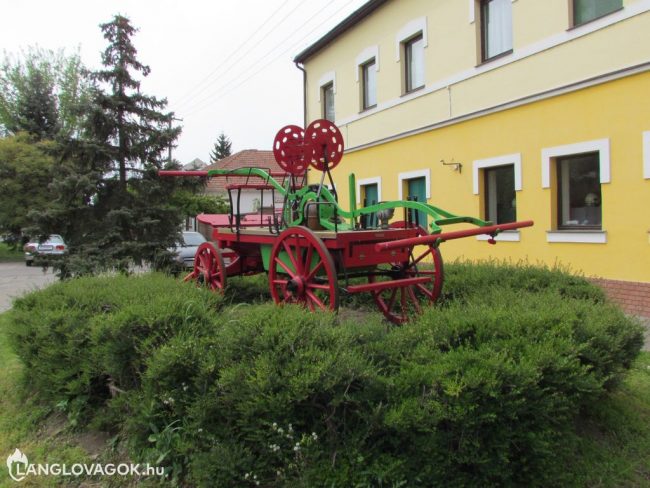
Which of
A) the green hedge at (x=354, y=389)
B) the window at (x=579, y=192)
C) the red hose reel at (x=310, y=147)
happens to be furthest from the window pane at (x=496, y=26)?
the green hedge at (x=354, y=389)

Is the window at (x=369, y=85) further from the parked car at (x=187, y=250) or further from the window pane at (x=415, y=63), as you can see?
the parked car at (x=187, y=250)

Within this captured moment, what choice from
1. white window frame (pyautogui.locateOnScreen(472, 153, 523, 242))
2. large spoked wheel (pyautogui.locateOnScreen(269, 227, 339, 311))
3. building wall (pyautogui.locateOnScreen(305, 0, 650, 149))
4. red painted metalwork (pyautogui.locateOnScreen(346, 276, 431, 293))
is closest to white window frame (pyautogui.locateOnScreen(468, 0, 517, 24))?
building wall (pyautogui.locateOnScreen(305, 0, 650, 149))

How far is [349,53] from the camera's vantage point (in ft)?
50.6

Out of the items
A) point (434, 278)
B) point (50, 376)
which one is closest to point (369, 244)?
point (434, 278)

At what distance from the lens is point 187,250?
14219 millimetres

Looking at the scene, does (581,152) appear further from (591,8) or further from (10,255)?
(10,255)

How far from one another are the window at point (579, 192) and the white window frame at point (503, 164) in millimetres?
724

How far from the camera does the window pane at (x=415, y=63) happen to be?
12664 mm

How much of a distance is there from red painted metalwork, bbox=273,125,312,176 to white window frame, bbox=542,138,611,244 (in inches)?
200

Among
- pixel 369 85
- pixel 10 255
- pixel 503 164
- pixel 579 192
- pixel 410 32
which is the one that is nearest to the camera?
pixel 579 192

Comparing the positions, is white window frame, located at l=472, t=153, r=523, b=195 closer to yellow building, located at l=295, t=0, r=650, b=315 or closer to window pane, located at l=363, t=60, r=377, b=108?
yellow building, located at l=295, t=0, r=650, b=315

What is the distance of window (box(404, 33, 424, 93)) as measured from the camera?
41.5 ft

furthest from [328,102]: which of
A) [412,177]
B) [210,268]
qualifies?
[210,268]

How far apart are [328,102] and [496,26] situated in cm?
787
